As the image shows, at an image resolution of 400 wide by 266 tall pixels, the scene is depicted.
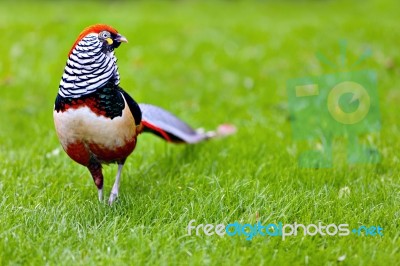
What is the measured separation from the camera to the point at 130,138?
8.68 feet

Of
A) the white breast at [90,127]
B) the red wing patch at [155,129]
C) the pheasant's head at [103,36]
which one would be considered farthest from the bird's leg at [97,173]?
the pheasant's head at [103,36]

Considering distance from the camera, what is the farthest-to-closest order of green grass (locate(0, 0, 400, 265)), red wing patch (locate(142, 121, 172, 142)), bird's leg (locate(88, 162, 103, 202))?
red wing patch (locate(142, 121, 172, 142)) < bird's leg (locate(88, 162, 103, 202)) < green grass (locate(0, 0, 400, 265))

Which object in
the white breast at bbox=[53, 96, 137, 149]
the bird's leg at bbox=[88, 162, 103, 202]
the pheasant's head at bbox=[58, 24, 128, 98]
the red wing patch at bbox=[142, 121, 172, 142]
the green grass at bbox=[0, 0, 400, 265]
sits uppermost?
the pheasant's head at bbox=[58, 24, 128, 98]

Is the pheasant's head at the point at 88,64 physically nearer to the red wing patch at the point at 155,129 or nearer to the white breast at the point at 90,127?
the white breast at the point at 90,127

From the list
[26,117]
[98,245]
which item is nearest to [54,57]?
[26,117]

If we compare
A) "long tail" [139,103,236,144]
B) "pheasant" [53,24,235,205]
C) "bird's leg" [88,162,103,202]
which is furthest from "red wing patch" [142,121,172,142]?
"bird's leg" [88,162,103,202]

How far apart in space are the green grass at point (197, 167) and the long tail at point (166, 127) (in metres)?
0.13

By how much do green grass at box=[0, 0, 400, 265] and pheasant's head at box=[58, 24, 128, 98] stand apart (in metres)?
0.63

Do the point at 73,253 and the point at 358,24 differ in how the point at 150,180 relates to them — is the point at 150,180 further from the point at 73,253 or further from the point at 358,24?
the point at 358,24

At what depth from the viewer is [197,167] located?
3346mm

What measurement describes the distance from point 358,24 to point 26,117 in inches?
197

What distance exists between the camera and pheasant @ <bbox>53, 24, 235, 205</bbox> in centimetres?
244

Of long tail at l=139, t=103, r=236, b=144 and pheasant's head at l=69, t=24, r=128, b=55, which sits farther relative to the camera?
long tail at l=139, t=103, r=236, b=144

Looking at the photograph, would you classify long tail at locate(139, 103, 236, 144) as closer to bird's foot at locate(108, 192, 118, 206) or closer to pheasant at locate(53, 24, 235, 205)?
pheasant at locate(53, 24, 235, 205)
